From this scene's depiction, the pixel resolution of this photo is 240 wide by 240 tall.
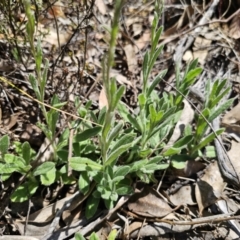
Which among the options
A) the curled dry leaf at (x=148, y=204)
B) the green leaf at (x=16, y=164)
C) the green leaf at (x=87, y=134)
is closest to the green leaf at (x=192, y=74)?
the green leaf at (x=87, y=134)

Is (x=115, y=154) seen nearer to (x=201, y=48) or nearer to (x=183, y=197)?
(x=183, y=197)

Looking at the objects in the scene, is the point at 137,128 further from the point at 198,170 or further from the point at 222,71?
the point at 222,71

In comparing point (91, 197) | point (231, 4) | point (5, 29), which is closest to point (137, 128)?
point (91, 197)

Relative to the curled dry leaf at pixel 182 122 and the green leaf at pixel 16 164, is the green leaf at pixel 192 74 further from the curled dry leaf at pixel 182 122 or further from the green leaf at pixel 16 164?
the green leaf at pixel 16 164

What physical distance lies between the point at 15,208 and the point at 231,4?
2264mm

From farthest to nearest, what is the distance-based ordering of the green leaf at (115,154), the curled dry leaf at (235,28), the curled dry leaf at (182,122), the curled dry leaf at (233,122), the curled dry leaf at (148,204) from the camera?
1. the curled dry leaf at (235,28)
2. the curled dry leaf at (233,122)
3. the curled dry leaf at (182,122)
4. the curled dry leaf at (148,204)
5. the green leaf at (115,154)

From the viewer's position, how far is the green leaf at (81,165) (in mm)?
2105

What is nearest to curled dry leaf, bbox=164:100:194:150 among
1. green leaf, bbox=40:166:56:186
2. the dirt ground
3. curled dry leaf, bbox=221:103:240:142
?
the dirt ground

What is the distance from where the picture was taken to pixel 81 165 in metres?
2.12

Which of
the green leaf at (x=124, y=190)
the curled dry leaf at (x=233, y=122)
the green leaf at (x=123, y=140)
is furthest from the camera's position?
the curled dry leaf at (x=233, y=122)

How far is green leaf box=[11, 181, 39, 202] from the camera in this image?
223 cm

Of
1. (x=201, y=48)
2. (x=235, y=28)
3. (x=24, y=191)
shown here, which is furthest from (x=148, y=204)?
(x=235, y=28)

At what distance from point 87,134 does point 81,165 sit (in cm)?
18

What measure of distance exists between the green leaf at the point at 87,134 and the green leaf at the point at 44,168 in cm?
19
